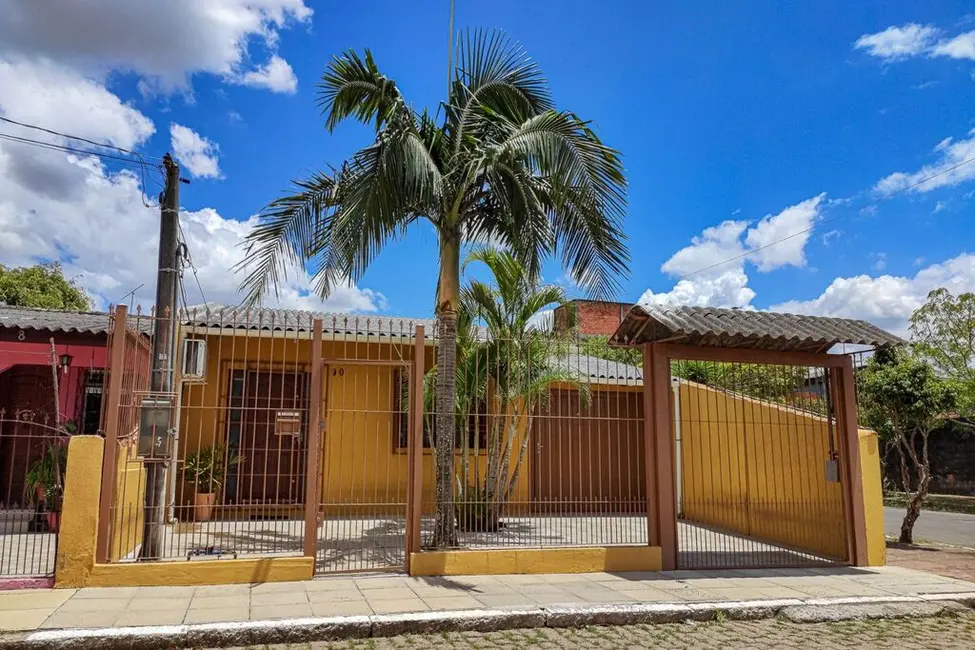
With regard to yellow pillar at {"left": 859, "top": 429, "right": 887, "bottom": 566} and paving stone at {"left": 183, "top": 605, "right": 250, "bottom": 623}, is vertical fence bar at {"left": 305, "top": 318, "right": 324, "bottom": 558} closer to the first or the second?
paving stone at {"left": 183, "top": 605, "right": 250, "bottom": 623}

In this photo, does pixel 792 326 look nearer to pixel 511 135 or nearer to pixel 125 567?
pixel 511 135

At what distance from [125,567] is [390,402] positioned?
6.21m

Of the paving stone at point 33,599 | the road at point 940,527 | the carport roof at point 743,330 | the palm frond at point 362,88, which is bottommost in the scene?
the road at point 940,527

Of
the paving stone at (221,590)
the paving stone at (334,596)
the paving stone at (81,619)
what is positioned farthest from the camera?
the paving stone at (221,590)

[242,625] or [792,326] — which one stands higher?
[792,326]

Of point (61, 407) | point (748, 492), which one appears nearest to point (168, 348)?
point (61, 407)

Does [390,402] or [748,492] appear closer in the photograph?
[748,492]

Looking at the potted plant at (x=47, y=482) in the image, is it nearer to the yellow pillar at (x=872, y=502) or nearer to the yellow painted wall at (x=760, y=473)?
the yellow painted wall at (x=760, y=473)

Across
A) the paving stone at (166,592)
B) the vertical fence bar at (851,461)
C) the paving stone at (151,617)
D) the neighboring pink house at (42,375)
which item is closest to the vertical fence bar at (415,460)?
the paving stone at (166,592)

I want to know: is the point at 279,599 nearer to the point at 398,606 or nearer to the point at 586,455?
the point at 398,606

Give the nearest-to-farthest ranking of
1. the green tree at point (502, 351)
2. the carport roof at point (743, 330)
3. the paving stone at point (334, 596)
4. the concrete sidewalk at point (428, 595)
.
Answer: the concrete sidewalk at point (428, 595) → the paving stone at point (334, 596) → the carport roof at point (743, 330) → the green tree at point (502, 351)

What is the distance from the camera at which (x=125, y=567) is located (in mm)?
6332

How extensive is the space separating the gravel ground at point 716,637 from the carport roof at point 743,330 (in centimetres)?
307

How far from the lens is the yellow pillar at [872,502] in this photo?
8555 millimetres
